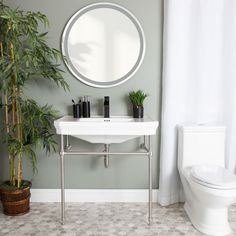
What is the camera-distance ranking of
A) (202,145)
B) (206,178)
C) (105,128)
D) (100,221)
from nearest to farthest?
(206,178)
(105,128)
(100,221)
(202,145)

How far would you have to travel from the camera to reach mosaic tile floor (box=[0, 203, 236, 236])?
6.73 ft

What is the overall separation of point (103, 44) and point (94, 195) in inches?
58.7

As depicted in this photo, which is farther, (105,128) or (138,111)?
(138,111)

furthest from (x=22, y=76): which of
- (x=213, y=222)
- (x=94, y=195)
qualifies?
(x=213, y=222)

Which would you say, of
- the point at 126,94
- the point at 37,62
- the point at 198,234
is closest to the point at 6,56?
the point at 37,62

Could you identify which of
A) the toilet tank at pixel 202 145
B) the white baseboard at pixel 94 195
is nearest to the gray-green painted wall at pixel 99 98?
the white baseboard at pixel 94 195

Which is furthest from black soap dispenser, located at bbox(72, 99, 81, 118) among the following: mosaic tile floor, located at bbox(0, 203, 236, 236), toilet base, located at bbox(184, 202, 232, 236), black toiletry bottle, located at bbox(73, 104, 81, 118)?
toilet base, located at bbox(184, 202, 232, 236)

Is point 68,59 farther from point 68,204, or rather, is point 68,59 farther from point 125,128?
point 68,204

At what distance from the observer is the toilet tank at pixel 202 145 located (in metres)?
2.36

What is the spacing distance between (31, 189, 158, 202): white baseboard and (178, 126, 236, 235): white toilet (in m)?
0.46

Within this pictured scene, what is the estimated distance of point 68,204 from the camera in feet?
8.42

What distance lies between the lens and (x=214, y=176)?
2070 mm

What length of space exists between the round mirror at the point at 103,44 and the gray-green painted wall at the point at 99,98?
0.22ft

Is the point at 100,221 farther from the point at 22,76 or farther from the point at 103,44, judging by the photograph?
the point at 103,44
